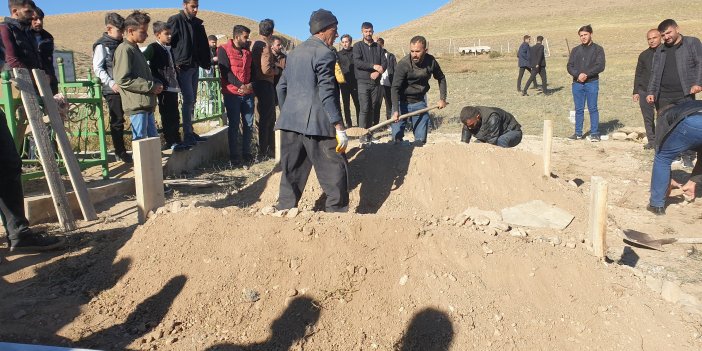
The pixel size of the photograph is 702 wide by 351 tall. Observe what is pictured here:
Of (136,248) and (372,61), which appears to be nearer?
(136,248)

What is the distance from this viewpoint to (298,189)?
4734mm

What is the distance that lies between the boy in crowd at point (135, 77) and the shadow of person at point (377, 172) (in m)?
2.16

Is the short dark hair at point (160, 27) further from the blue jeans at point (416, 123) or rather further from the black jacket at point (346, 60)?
the black jacket at point (346, 60)

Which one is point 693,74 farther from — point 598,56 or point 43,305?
point 43,305

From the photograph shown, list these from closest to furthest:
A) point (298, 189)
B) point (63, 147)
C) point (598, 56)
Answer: point (63, 147) < point (298, 189) < point (598, 56)

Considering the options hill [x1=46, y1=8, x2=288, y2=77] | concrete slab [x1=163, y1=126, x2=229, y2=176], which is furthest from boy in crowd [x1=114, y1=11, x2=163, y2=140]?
hill [x1=46, y1=8, x2=288, y2=77]

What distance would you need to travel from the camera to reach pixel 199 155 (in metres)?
7.12

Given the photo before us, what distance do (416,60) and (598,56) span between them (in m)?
3.78

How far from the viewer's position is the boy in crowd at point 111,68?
5422mm

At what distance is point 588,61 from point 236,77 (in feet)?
18.4

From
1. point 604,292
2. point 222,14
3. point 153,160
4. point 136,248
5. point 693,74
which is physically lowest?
point 604,292

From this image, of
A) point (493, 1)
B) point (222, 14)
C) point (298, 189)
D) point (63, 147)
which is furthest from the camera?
point (493, 1)

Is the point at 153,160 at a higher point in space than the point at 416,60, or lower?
lower

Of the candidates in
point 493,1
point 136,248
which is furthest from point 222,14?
point 136,248
